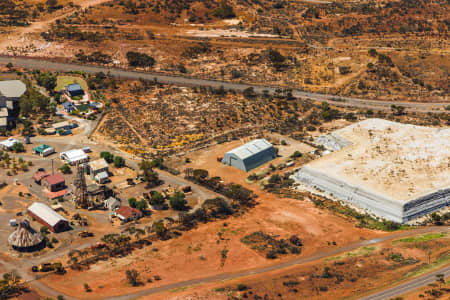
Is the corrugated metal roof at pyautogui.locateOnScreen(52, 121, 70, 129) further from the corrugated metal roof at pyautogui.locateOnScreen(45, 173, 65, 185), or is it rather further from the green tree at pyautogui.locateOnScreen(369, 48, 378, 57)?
the green tree at pyautogui.locateOnScreen(369, 48, 378, 57)

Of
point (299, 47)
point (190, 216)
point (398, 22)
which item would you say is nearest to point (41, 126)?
point (190, 216)

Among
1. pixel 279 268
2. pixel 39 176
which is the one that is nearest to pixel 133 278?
pixel 279 268

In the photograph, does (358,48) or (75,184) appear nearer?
(75,184)

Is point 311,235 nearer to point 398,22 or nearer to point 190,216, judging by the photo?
point 190,216

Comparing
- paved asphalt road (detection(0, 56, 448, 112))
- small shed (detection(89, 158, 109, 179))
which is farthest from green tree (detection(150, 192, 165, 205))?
paved asphalt road (detection(0, 56, 448, 112))

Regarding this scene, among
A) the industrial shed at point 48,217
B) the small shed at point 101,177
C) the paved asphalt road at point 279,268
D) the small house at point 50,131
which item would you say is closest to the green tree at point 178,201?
the small shed at point 101,177

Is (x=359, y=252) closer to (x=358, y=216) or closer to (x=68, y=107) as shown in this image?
(x=358, y=216)

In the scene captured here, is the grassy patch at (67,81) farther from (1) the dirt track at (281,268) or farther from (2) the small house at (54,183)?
(1) the dirt track at (281,268)
